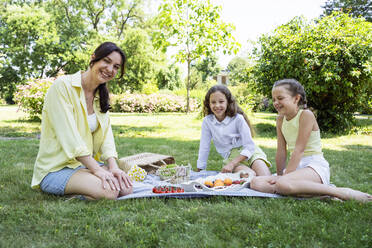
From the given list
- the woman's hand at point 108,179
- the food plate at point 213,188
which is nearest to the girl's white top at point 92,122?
the woman's hand at point 108,179

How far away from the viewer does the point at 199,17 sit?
10.5m

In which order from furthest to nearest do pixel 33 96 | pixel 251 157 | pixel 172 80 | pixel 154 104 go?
1. pixel 172 80
2. pixel 154 104
3. pixel 33 96
4. pixel 251 157

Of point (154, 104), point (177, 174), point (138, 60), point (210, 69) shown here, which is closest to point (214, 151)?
point (177, 174)

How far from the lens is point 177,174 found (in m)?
3.44

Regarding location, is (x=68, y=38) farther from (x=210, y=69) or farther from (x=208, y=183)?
(x=210, y=69)

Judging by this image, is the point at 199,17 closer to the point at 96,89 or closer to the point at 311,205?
the point at 96,89

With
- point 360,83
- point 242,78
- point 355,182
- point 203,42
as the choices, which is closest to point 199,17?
point 203,42

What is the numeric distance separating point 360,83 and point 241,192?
599 cm

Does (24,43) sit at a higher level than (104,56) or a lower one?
higher

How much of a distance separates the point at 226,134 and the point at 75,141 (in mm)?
1955

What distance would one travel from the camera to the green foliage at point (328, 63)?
699 cm

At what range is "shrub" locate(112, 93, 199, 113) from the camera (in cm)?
1792

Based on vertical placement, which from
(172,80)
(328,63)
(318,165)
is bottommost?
(318,165)

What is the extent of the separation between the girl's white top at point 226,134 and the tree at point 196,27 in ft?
22.8
